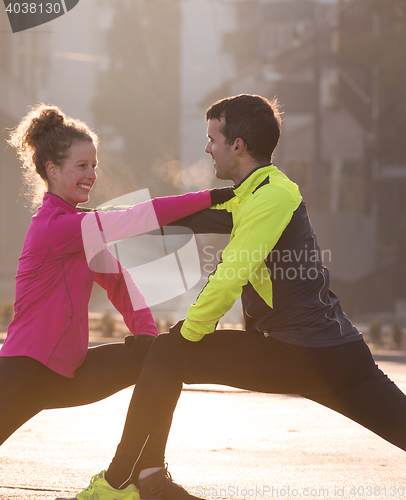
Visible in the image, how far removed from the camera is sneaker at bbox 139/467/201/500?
8.62 feet

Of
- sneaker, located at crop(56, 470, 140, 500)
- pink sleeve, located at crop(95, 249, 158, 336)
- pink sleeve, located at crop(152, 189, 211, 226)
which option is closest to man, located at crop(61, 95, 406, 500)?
sneaker, located at crop(56, 470, 140, 500)

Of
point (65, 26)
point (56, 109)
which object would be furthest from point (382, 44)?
point (65, 26)

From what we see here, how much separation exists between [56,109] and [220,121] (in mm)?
753

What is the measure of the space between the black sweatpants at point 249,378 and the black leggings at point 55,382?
12.9 inches

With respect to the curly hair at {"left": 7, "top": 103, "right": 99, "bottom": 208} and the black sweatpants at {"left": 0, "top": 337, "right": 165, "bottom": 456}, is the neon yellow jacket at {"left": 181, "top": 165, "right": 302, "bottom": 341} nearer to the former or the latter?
the black sweatpants at {"left": 0, "top": 337, "right": 165, "bottom": 456}

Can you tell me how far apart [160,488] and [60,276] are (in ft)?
3.02

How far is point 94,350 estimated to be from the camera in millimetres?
2918

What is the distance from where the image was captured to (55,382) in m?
2.73

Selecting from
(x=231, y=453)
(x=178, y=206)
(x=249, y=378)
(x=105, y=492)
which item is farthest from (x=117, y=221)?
(x=231, y=453)

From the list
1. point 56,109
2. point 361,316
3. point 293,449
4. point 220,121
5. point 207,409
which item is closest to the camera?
point 220,121

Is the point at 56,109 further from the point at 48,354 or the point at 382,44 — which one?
the point at 382,44

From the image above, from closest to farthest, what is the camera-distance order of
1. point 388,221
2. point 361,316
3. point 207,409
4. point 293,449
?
point 293,449, point 207,409, point 361,316, point 388,221

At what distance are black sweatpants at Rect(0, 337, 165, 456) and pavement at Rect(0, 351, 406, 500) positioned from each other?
53cm

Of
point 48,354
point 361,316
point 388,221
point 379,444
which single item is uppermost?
point 48,354
